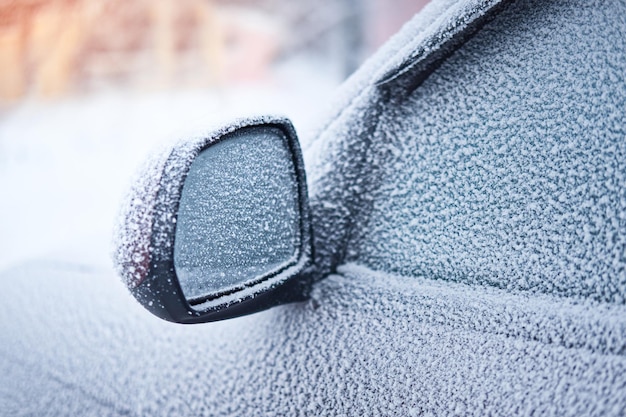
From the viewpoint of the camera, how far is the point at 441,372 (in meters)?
0.89

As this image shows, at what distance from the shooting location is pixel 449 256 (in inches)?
39.5

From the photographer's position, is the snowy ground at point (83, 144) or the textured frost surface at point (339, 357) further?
the snowy ground at point (83, 144)

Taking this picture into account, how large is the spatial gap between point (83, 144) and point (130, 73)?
60.1 inches

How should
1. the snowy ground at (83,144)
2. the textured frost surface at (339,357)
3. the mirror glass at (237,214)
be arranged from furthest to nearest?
the snowy ground at (83,144) → the mirror glass at (237,214) → the textured frost surface at (339,357)

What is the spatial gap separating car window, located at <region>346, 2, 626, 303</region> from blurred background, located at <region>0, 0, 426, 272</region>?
247 inches

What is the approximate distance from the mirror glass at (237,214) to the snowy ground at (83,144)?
5.21 m

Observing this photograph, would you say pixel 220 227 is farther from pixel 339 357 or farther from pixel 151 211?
pixel 339 357

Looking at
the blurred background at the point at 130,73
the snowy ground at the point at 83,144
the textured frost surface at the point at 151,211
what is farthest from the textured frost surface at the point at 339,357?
the blurred background at the point at 130,73

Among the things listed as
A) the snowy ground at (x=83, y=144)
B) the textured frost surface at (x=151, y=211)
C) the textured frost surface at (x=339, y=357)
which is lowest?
the snowy ground at (x=83, y=144)

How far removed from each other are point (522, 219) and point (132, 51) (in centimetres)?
1019

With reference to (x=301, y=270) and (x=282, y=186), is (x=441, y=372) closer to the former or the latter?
(x=301, y=270)

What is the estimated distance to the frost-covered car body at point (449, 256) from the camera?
832 mm

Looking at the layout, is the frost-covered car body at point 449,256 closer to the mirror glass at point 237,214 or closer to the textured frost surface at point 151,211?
the mirror glass at point 237,214

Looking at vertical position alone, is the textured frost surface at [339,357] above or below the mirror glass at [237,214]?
below
